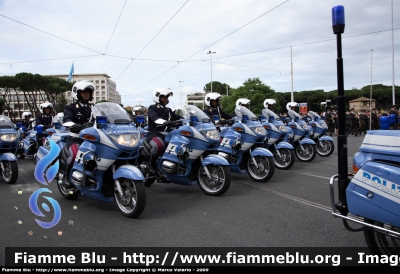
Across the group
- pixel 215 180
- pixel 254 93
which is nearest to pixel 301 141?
pixel 215 180

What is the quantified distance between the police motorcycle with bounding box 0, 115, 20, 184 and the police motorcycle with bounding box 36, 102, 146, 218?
3.03 meters

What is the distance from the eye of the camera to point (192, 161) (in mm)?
6004

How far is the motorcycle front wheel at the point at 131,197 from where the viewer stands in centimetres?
433

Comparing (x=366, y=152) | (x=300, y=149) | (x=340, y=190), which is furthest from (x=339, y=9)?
(x=300, y=149)

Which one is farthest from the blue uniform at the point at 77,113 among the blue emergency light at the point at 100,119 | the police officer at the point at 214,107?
the police officer at the point at 214,107

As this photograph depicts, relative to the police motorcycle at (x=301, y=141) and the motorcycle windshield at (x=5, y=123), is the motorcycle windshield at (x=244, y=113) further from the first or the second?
the motorcycle windshield at (x=5, y=123)

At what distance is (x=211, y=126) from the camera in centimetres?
623

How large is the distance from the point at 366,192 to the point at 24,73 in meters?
49.8

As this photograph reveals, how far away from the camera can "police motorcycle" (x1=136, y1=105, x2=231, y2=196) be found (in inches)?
229

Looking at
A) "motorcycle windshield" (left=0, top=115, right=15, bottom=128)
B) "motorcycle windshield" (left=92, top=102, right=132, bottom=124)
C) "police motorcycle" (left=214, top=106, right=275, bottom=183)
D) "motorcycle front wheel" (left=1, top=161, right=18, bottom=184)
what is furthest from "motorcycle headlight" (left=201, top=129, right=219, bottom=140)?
"motorcycle windshield" (left=0, top=115, right=15, bottom=128)

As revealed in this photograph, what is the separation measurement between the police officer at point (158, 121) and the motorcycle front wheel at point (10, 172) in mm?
3179

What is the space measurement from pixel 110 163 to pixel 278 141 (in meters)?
5.41

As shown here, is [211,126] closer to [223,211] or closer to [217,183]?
[217,183]

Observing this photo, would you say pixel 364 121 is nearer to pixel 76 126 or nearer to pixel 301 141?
pixel 301 141
